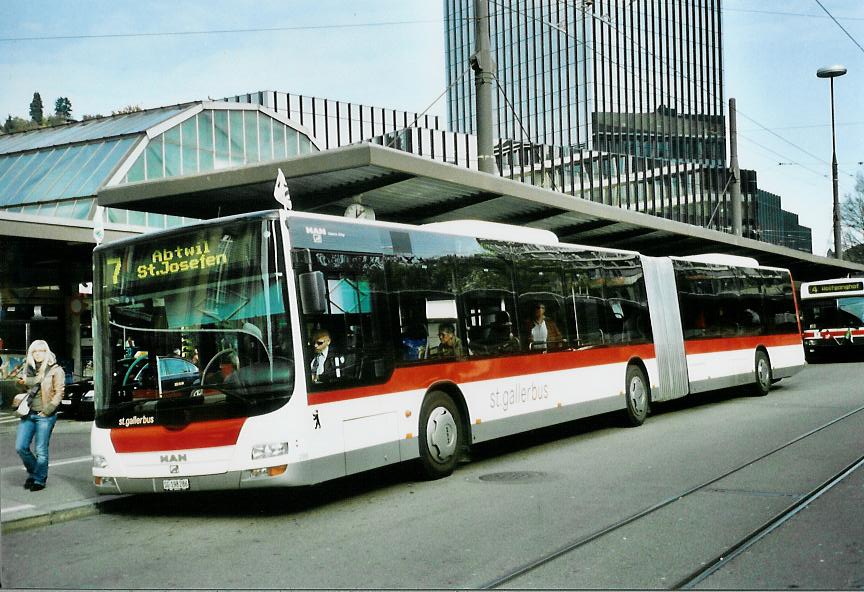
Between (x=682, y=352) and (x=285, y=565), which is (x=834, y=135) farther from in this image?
(x=285, y=565)

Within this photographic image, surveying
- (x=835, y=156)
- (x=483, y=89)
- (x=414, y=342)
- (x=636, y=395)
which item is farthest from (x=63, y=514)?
(x=835, y=156)

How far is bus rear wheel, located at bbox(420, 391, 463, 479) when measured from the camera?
1042 cm

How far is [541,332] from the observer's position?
43.0ft

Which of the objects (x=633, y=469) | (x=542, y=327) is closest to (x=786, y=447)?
(x=633, y=469)

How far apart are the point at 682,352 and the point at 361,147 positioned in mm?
7798

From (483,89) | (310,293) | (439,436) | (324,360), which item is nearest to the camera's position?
(310,293)

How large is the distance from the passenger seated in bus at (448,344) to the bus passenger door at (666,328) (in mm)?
6335

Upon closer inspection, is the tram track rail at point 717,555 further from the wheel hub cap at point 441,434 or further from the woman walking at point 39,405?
the woman walking at point 39,405

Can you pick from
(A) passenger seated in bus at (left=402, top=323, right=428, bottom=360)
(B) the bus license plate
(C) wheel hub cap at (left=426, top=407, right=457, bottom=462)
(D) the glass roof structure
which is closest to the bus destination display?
(D) the glass roof structure

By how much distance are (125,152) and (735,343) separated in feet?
83.0

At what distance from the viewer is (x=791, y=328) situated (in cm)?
2322

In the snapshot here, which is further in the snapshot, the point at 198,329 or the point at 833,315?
the point at 833,315

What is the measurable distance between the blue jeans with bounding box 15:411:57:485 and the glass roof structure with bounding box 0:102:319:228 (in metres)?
22.3

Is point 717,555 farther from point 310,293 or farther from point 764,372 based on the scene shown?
point 764,372
